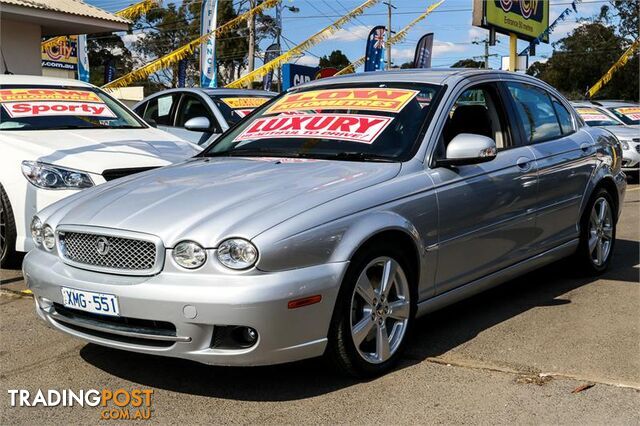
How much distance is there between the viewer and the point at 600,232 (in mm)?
6113

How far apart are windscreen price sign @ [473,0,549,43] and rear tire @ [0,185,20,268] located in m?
19.5

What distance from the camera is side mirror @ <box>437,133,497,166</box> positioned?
168 inches

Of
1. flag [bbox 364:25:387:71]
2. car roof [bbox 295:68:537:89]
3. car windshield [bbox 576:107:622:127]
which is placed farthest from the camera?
flag [bbox 364:25:387:71]

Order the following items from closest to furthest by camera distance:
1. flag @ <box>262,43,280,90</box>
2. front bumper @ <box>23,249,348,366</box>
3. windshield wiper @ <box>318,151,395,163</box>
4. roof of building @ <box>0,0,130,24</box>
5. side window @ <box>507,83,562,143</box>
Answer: front bumper @ <box>23,249,348,366</box>
windshield wiper @ <box>318,151,395,163</box>
side window @ <box>507,83,562,143</box>
roof of building @ <box>0,0,130,24</box>
flag @ <box>262,43,280,90</box>

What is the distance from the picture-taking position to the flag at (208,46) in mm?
23922

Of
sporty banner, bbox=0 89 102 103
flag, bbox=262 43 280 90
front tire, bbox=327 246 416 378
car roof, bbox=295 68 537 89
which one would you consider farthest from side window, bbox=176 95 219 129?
flag, bbox=262 43 280 90

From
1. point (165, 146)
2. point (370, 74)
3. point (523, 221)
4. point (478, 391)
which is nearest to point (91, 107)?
point (165, 146)

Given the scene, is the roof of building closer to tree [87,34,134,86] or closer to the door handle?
the door handle

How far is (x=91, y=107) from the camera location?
291 inches

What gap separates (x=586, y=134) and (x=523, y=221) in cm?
157

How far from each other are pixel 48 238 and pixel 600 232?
4331 millimetres

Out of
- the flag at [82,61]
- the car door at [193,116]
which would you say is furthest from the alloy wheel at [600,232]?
the flag at [82,61]

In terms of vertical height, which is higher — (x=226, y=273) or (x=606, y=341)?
(x=226, y=273)

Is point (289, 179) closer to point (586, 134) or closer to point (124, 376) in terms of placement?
point (124, 376)
